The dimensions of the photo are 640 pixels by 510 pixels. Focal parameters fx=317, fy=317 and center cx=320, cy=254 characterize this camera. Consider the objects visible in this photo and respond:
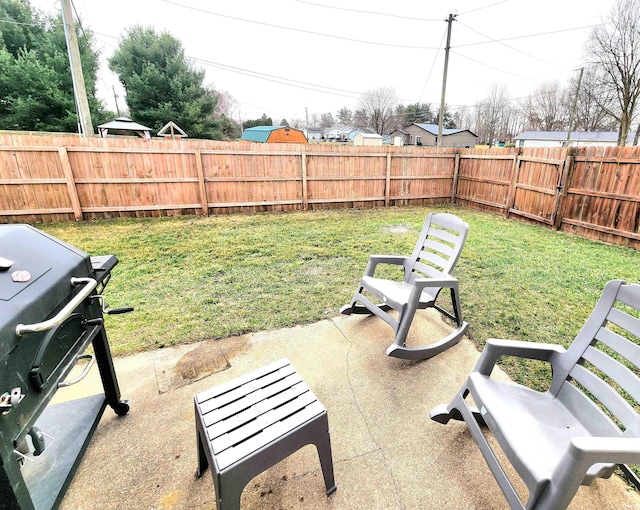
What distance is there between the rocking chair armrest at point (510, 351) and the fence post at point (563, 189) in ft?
19.6

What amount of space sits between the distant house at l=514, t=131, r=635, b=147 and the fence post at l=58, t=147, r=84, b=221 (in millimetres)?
34414

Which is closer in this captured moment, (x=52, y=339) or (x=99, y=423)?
(x=52, y=339)

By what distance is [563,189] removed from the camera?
619 cm

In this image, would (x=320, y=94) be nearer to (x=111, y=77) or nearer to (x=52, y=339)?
(x=111, y=77)

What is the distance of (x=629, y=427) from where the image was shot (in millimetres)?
1237

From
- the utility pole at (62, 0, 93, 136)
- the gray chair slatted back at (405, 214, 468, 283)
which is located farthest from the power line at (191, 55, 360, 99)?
the gray chair slatted back at (405, 214, 468, 283)

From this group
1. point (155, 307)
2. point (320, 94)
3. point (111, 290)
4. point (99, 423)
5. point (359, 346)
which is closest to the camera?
point (99, 423)

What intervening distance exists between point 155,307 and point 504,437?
122 inches

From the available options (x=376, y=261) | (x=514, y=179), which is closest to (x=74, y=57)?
(x=376, y=261)

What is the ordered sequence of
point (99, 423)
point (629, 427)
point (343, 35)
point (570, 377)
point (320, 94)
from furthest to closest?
point (320, 94)
point (343, 35)
point (99, 423)
point (570, 377)
point (629, 427)

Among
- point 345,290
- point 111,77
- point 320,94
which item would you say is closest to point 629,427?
point 345,290

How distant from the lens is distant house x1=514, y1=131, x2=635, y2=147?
2889cm

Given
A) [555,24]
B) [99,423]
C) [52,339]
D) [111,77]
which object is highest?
[555,24]

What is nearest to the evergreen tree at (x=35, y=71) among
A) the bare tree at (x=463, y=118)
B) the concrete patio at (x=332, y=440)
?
the concrete patio at (x=332, y=440)
